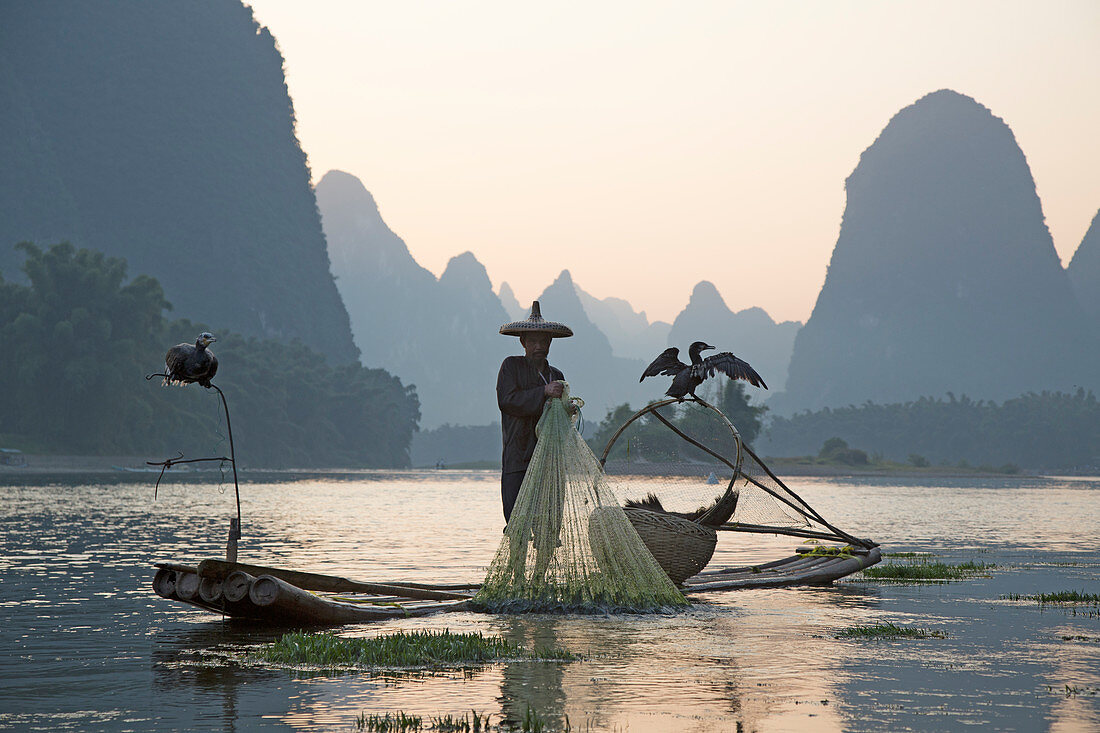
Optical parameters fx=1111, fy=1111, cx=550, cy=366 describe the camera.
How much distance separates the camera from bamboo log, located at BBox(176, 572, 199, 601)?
8.51 metres

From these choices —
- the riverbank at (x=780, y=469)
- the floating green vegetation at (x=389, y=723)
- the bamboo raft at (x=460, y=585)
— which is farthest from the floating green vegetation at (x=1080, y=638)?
the riverbank at (x=780, y=469)

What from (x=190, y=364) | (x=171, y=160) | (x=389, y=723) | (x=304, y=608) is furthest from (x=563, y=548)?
(x=171, y=160)

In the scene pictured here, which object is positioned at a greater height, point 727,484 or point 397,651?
point 727,484

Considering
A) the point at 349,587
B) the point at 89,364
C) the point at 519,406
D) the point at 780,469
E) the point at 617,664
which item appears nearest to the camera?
the point at 617,664

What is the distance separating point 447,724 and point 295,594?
340 centimetres

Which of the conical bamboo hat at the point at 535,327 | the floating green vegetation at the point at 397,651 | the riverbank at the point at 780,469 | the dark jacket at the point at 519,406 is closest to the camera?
the floating green vegetation at the point at 397,651

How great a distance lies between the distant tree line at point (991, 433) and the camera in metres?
138

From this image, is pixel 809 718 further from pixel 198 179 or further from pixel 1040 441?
pixel 198 179

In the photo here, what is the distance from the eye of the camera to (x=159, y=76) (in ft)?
Answer: 575

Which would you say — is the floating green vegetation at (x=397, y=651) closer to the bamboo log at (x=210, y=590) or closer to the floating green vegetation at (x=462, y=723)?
the bamboo log at (x=210, y=590)

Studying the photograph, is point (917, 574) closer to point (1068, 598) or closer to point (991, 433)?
point (1068, 598)

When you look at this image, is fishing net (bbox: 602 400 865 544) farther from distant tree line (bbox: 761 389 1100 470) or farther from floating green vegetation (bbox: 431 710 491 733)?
distant tree line (bbox: 761 389 1100 470)

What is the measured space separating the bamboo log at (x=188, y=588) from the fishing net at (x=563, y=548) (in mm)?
2375

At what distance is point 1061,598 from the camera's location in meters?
11.3
